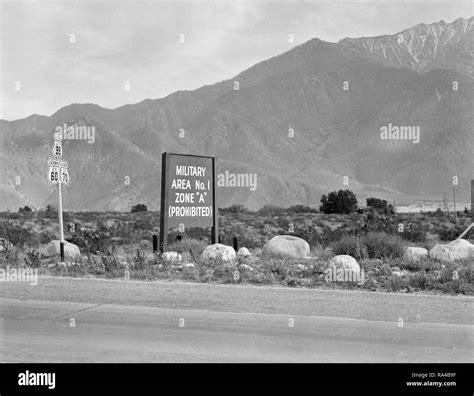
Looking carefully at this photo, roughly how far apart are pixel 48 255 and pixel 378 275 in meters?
9.39

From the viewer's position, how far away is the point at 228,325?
817 cm

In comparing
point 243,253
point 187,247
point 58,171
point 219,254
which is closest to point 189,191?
point 187,247

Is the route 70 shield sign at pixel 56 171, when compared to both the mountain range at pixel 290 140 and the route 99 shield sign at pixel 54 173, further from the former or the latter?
the mountain range at pixel 290 140

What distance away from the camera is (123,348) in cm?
699

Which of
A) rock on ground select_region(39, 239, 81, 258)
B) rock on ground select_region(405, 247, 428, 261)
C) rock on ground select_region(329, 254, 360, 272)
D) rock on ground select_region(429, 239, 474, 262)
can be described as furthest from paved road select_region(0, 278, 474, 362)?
rock on ground select_region(39, 239, 81, 258)

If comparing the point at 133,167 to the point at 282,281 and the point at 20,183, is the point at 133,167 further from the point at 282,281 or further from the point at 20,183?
the point at 282,281

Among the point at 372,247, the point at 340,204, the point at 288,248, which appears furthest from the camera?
the point at 340,204

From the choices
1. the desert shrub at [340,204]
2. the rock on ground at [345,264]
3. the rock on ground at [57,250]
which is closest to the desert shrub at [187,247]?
the rock on ground at [57,250]

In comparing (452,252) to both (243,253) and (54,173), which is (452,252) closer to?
(243,253)

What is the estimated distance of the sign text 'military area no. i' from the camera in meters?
17.5

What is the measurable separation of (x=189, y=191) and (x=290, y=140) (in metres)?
81.2

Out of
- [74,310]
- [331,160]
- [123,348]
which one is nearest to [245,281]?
[74,310]
